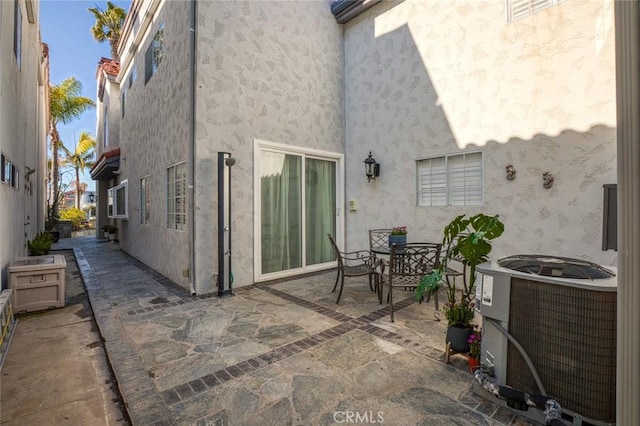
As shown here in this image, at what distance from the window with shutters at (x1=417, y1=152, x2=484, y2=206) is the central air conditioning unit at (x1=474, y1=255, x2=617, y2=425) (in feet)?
9.82

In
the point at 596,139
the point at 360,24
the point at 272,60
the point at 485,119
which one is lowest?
the point at 596,139

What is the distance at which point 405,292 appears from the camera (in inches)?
194

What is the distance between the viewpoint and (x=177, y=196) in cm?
→ 572

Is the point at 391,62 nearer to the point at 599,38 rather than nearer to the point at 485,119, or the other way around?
the point at 485,119

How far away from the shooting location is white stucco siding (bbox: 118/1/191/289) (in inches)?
207

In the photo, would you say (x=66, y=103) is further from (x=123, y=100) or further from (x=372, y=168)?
(x=372, y=168)

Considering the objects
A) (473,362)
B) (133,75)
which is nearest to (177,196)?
(473,362)

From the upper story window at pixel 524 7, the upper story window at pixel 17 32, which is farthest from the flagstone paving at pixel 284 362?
the upper story window at pixel 17 32

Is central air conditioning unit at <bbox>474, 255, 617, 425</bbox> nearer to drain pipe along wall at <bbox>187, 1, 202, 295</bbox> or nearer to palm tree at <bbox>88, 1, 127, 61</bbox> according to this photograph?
drain pipe along wall at <bbox>187, 1, 202, 295</bbox>

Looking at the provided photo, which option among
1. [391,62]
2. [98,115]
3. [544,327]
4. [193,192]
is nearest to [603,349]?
[544,327]

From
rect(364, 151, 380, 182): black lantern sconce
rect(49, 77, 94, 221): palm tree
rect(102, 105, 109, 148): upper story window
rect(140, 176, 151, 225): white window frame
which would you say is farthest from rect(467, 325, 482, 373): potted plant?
rect(49, 77, 94, 221): palm tree

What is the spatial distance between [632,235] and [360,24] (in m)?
7.18

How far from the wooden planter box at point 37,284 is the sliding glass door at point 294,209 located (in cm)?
295

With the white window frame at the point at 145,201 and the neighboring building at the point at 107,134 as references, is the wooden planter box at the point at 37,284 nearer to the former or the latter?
the white window frame at the point at 145,201
